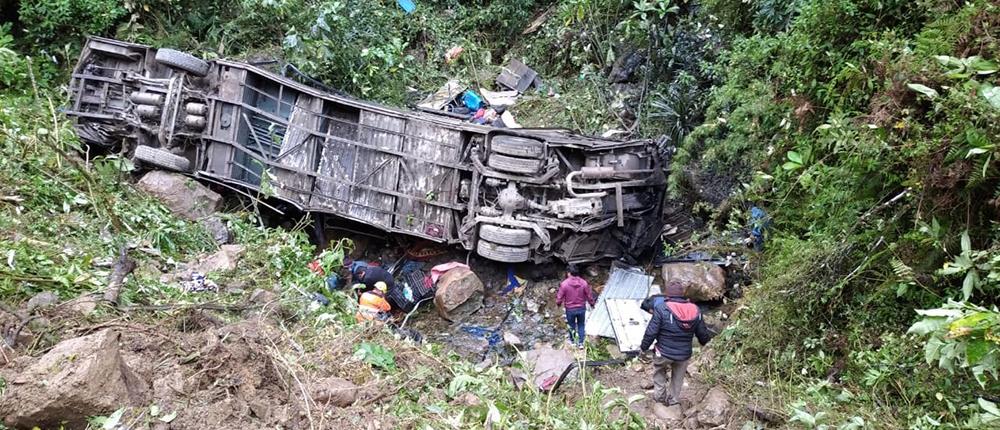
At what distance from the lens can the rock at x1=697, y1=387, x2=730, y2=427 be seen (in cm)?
428

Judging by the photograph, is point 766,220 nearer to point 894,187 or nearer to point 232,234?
point 894,187

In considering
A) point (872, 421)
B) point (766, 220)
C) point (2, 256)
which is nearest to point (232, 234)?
point (2, 256)

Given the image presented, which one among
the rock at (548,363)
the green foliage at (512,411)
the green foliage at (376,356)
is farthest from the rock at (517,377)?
the green foliage at (376,356)

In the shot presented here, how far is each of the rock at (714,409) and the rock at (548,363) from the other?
46.3 inches

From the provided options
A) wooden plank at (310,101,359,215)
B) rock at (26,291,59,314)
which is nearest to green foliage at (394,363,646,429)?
rock at (26,291,59,314)

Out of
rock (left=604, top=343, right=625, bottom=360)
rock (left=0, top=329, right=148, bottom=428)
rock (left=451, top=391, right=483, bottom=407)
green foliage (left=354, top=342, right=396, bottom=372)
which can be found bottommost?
rock (left=604, top=343, right=625, bottom=360)

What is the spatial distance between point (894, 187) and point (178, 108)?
284 inches

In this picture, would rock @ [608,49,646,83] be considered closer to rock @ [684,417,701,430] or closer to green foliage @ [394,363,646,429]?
rock @ [684,417,701,430]

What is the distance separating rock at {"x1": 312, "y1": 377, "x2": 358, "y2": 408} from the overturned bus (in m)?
3.51

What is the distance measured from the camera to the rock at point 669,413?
467 centimetres

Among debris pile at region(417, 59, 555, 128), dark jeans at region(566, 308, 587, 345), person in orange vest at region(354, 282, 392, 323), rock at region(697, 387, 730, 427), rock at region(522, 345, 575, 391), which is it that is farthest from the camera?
debris pile at region(417, 59, 555, 128)

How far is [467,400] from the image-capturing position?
3695 millimetres

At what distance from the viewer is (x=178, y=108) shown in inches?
281

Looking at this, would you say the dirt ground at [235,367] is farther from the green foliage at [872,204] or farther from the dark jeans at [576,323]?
the dark jeans at [576,323]
